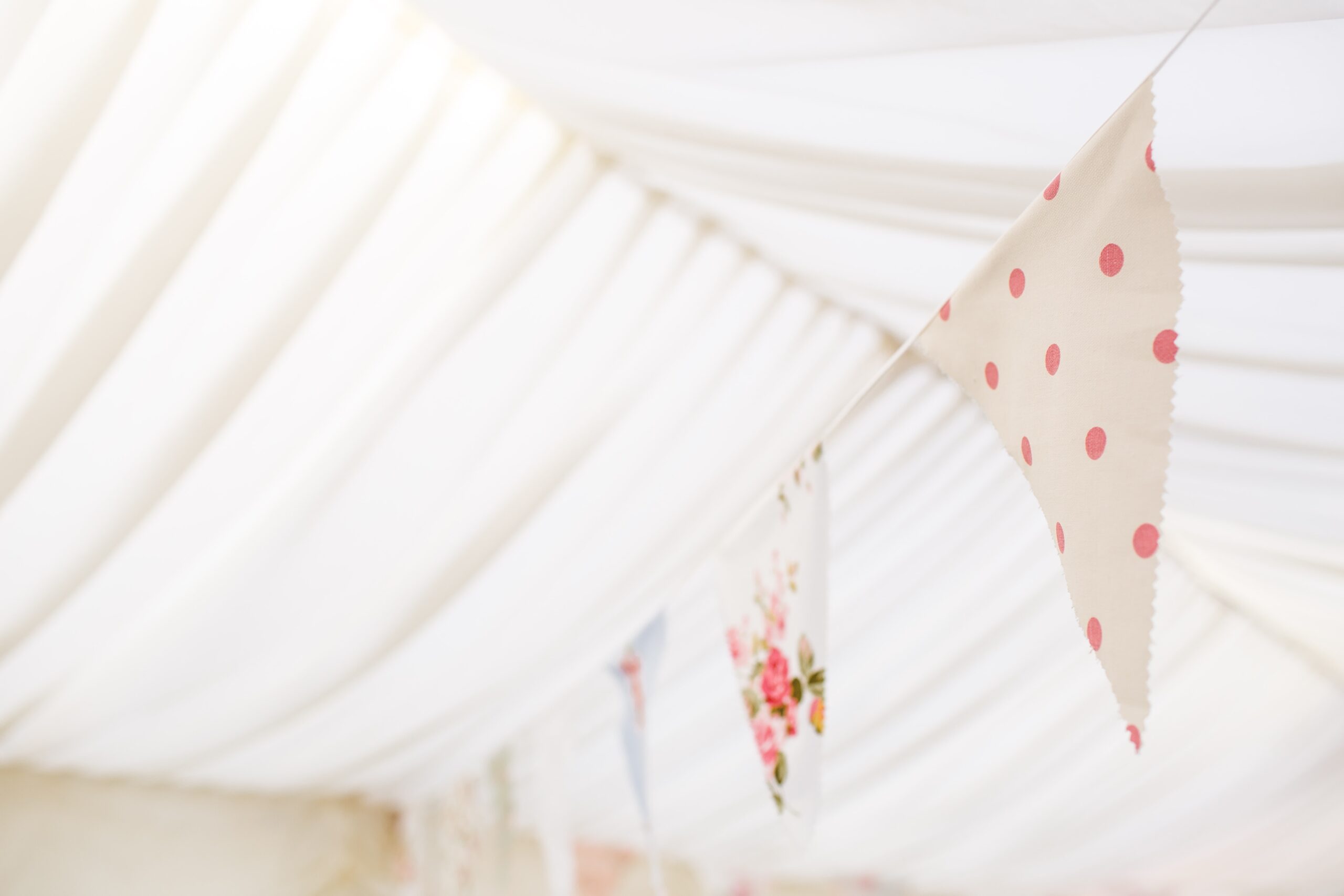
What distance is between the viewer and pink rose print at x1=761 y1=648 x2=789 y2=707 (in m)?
1.51

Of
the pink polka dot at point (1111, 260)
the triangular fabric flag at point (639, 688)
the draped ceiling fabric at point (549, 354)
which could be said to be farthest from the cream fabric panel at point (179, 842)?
the pink polka dot at point (1111, 260)

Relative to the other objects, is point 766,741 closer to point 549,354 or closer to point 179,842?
point 549,354

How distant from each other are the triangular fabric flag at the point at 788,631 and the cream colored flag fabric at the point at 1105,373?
0.55 meters

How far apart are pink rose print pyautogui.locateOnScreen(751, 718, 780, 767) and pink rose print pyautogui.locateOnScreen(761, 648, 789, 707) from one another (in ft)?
0.15

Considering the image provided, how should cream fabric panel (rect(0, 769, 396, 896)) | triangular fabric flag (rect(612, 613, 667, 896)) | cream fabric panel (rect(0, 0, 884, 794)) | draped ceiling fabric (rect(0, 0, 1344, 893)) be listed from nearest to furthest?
1. draped ceiling fabric (rect(0, 0, 1344, 893))
2. cream fabric panel (rect(0, 0, 884, 794))
3. triangular fabric flag (rect(612, 613, 667, 896))
4. cream fabric panel (rect(0, 769, 396, 896))

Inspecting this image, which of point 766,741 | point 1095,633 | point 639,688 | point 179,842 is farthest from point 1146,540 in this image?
point 179,842

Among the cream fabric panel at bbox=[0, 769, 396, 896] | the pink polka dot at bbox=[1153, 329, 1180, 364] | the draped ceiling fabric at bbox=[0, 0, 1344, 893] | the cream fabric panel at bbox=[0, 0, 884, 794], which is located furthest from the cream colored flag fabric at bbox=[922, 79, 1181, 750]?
the cream fabric panel at bbox=[0, 769, 396, 896]

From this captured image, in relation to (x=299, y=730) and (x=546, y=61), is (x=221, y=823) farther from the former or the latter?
(x=546, y=61)

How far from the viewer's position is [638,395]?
7.20 ft

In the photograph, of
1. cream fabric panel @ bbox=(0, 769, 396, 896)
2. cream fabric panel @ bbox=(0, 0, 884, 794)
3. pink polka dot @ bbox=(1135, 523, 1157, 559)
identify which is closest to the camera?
pink polka dot @ bbox=(1135, 523, 1157, 559)

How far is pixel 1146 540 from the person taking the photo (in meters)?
0.76

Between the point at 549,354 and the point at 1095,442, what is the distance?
54.8 inches

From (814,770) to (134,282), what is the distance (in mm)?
1273

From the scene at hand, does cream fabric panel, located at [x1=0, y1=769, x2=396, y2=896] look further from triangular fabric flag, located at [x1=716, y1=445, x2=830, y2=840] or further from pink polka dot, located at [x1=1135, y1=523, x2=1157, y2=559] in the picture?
pink polka dot, located at [x1=1135, y1=523, x2=1157, y2=559]
